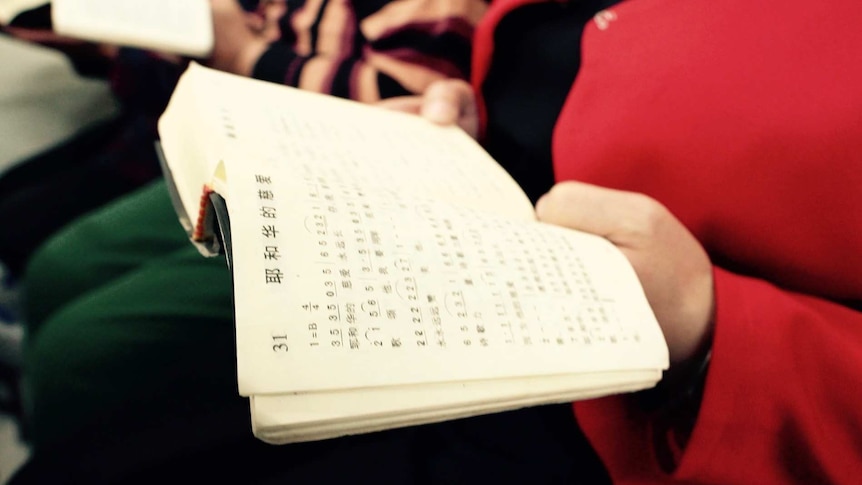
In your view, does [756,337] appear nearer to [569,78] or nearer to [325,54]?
[569,78]

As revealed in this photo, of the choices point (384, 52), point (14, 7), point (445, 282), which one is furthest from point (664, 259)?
point (14, 7)

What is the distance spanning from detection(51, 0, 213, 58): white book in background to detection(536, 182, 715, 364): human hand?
0.52m

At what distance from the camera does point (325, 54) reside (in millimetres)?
744

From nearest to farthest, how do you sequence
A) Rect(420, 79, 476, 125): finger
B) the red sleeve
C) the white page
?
the white page → the red sleeve → Rect(420, 79, 476, 125): finger

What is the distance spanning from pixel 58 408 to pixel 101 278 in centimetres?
16

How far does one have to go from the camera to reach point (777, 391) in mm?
327

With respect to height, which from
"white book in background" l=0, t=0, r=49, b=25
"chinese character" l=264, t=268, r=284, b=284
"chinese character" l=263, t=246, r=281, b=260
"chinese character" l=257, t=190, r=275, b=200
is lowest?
"white book in background" l=0, t=0, r=49, b=25

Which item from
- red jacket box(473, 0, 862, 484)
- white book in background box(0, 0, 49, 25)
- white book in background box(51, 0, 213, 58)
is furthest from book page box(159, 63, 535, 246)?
white book in background box(0, 0, 49, 25)

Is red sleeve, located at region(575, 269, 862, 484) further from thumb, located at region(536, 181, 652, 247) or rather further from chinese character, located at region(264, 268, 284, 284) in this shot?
chinese character, located at region(264, 268, 284, 284)

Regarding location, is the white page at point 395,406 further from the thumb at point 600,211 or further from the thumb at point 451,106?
the thumb at point 451,106

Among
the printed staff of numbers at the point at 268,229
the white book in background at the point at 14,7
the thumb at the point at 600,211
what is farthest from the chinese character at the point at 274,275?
the white book in background at the point at 14,7

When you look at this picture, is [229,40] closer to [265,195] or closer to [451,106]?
[451,106]

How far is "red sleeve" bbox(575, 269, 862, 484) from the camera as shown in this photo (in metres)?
0.32

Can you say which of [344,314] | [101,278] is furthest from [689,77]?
[101,278]
